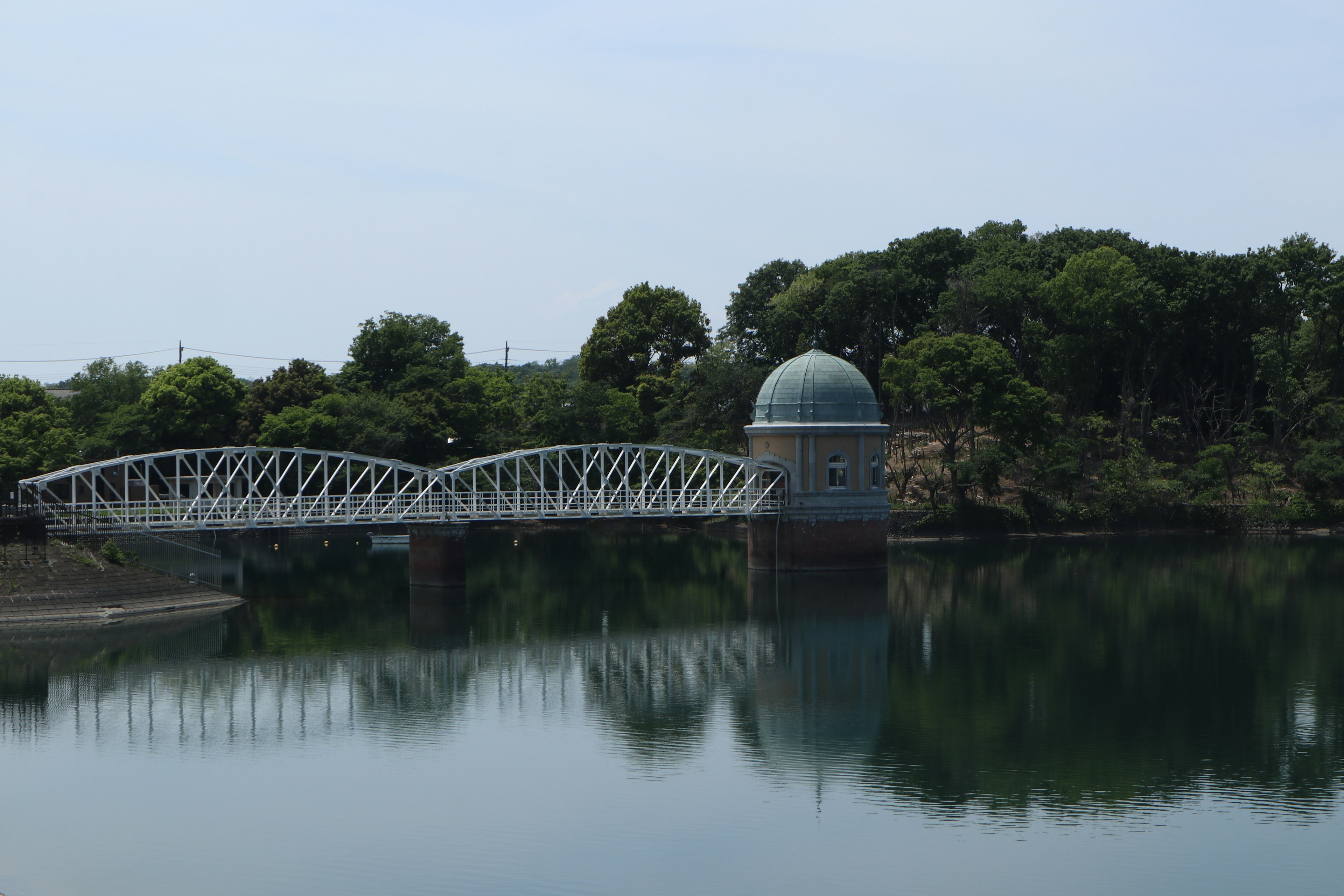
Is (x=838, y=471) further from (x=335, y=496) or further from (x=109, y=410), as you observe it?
(x=109, y=410)

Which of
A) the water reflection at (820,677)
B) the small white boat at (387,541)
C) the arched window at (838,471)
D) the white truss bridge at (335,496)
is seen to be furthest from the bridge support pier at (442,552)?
the small white boat at (387,541)

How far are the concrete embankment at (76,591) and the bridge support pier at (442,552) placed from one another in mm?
11029

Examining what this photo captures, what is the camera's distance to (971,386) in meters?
90.1

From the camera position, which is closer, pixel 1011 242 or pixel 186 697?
pixel 186 697

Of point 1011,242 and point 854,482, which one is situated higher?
point 1011,242

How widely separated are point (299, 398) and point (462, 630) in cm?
4098

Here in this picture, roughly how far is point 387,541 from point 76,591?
127 feet

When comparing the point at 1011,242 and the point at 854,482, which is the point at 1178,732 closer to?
the point at 854,482

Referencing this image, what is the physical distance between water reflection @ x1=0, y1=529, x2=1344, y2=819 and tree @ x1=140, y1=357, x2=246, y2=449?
62.3 ft

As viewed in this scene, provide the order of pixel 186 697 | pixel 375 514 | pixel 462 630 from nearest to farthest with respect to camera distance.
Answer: pixel 186 697 → pixel 462 630 → pixel 375 514

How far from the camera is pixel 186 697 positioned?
143 ft

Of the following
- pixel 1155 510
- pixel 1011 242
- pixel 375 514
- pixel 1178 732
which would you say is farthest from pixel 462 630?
pixel 1011 242

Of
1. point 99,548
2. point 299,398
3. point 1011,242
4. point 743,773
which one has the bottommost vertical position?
point 743,773

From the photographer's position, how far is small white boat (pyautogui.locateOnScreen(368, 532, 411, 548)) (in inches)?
3600
